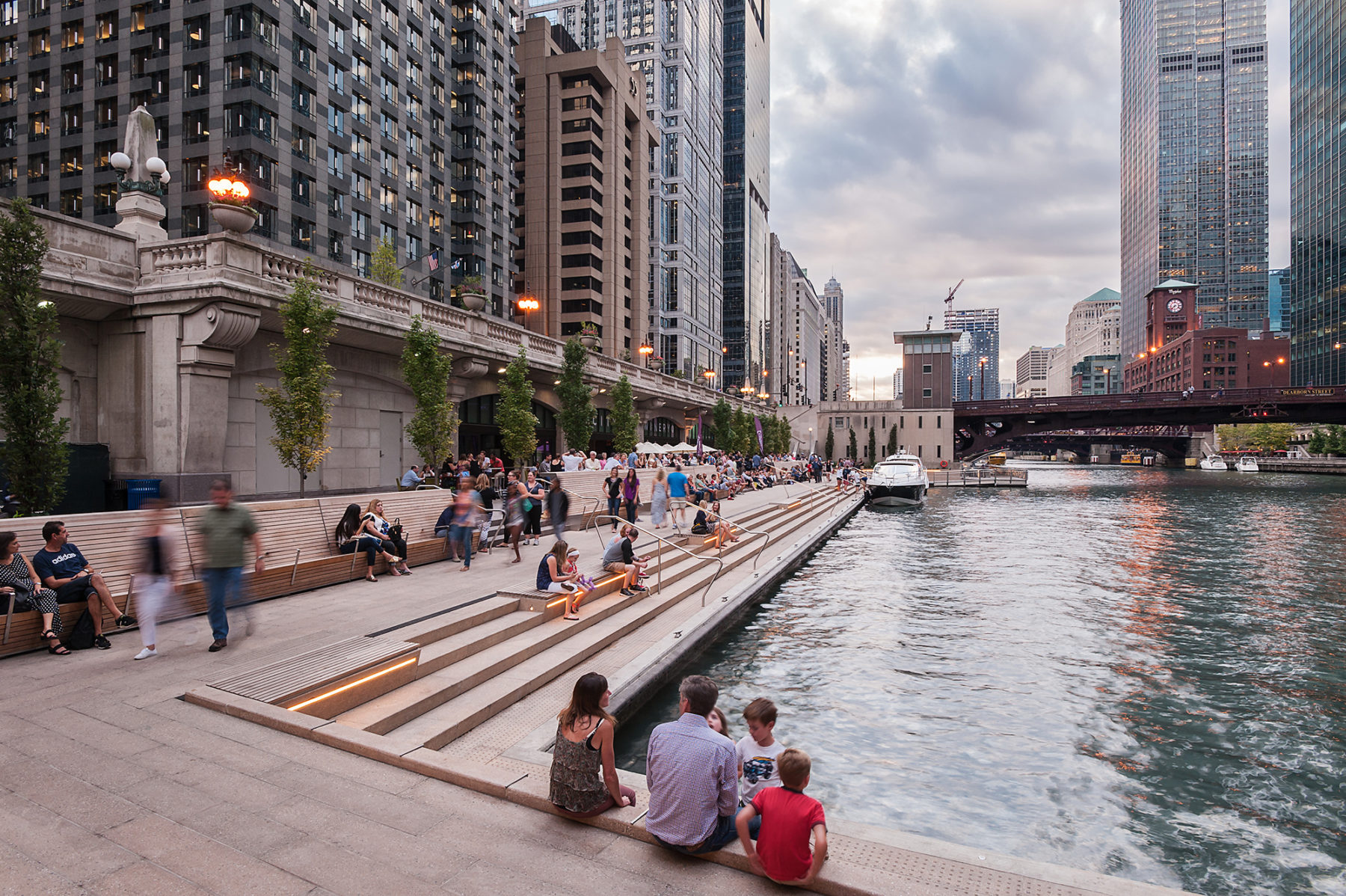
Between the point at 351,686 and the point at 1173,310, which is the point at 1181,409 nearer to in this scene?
the point at 351,686

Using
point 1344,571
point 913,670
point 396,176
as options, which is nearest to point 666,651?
→ point 913,670

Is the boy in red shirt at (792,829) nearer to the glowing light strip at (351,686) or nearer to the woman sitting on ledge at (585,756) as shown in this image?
the woman sitting on ledge at (585,756)

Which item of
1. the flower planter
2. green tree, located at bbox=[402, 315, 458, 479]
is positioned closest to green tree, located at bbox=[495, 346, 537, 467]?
green tree, located at bbox=[402, 315, 458, 479]

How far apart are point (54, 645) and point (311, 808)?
5.66 metres

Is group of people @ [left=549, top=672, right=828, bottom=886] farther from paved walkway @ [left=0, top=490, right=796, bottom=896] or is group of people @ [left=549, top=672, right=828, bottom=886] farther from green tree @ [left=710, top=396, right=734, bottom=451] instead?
green tree @ [left=710, top=396, right=734, bottom=451]

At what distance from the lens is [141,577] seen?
7766 mm

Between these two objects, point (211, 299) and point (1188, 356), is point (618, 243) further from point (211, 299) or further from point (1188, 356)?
point (1188, 356)

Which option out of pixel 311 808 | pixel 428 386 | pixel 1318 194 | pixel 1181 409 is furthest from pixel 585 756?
pixel 1318 194

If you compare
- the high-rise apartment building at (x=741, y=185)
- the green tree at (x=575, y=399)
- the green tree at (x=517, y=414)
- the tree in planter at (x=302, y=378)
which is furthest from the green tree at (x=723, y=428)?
the high-rise apartment building at (x=741, y=185)

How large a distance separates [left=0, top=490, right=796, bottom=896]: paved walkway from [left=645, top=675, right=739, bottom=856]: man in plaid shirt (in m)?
0.21

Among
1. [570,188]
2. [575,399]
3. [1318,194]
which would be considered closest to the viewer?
[575,399]

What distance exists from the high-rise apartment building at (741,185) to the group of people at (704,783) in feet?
496

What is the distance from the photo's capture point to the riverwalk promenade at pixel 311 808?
408 cm

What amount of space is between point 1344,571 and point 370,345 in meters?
31.3
